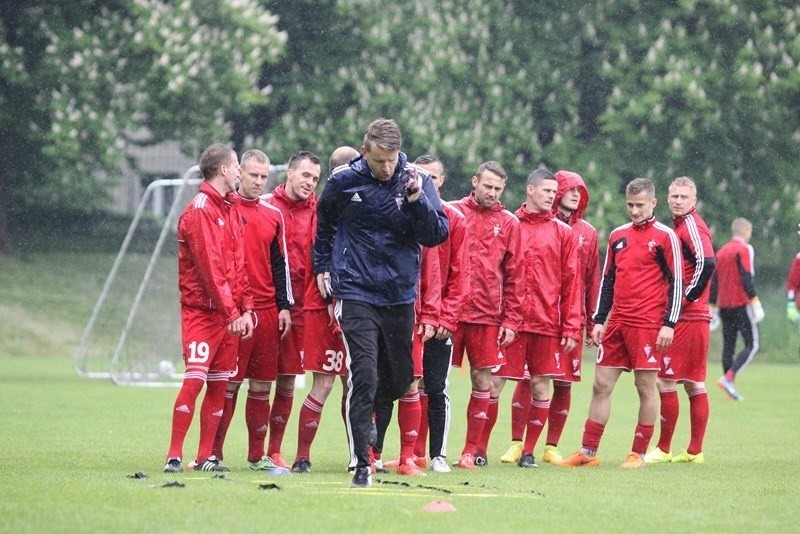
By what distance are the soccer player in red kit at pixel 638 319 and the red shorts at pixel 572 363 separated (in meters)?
0.24

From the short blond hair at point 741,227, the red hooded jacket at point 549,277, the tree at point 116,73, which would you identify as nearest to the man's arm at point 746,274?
the short blond hair at point 741,227

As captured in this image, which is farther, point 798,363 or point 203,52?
point 203,52

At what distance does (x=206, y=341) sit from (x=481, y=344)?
243 cm

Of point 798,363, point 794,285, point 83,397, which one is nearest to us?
point 83,397

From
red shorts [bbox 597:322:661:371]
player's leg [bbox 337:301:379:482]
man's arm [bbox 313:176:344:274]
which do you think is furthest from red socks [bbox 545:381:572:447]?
player's leg [bbox 337:301:379:482]

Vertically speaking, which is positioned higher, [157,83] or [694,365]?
[157,83]

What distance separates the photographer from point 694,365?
12.4 m

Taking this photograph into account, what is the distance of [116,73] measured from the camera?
34.0 metres

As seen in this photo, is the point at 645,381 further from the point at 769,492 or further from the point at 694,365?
the point at 769,492

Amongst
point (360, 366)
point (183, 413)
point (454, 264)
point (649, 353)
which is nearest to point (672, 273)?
point (649, 353)

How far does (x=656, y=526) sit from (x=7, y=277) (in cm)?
2811

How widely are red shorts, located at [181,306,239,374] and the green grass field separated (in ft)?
2.65

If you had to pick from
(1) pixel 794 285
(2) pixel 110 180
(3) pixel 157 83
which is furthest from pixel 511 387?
(2) pixel 110 180

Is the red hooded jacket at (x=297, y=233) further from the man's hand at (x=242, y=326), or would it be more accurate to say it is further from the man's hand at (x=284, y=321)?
the man's hand at (x=242, y=326)
